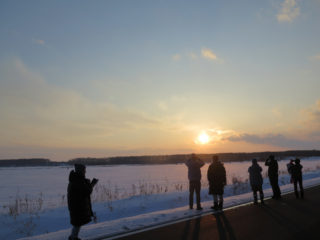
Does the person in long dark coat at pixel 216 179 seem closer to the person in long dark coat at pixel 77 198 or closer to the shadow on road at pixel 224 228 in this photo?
the shadow on road at pixel 224 228

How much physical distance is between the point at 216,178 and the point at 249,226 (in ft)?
10.3

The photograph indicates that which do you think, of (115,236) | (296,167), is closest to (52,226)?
(115,236)

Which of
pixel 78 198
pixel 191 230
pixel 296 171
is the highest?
pixel 296 171

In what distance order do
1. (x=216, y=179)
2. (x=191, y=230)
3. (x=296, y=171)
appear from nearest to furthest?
(x=191, y=230) < (x=216, y=179) < (x=296, y=171)

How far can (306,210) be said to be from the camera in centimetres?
994

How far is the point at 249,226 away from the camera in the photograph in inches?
305

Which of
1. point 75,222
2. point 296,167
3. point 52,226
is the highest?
point 296,167

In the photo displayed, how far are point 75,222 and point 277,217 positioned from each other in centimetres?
586

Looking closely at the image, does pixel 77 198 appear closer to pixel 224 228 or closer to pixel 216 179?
pixel 224 228

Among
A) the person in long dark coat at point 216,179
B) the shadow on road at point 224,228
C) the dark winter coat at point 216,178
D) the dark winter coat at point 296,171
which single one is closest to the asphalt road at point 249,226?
the shadow on road at point 224,228

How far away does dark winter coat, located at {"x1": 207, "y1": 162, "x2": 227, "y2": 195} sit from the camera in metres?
10.7

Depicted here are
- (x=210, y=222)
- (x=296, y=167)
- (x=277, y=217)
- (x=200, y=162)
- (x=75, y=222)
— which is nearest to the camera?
(x=75, y=222)

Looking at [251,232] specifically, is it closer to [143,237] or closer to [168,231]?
[168,231]

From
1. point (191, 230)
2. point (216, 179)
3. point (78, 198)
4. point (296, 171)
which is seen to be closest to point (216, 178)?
point (216, 179)
